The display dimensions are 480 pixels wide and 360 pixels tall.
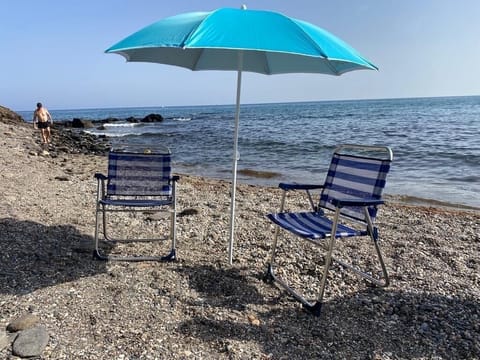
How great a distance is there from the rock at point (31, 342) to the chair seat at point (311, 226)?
1.84 m

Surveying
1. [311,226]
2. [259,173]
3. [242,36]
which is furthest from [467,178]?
[242,36]

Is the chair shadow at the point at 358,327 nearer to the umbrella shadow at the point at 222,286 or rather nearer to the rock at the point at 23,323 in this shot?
the umbrella shadow at the point at 222,286

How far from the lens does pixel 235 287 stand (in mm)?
3340

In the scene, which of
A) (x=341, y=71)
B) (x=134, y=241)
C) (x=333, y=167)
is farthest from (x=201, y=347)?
(x=341, y=71)

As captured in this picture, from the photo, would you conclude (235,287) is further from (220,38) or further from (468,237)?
(468,237)

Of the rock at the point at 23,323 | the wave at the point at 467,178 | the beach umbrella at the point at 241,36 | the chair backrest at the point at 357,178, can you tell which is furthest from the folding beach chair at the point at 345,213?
the wave at the point at 467,178

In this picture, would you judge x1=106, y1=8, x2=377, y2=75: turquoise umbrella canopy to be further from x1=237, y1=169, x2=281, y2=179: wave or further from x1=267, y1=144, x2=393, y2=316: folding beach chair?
x1=237, y1=169, x2=281, y2=179: wave

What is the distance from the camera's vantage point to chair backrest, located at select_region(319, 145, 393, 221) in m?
3.34

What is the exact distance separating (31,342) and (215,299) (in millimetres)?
1317

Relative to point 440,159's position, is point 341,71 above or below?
above

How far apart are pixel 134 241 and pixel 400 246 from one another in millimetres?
3088

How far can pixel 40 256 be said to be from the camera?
3.62 m

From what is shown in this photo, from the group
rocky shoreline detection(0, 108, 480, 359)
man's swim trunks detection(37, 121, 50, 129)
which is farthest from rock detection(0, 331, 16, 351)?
man's swim trunks detection(37, 121, 50, 129)

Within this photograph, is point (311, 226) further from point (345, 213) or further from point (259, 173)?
point (259, 173)
